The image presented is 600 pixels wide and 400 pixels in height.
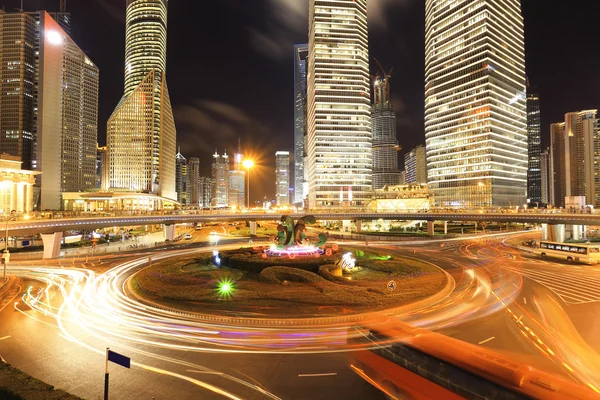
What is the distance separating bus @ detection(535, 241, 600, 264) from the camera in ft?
136

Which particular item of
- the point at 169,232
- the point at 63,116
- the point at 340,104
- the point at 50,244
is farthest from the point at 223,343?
the point at 63,116

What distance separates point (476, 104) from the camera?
151 metres

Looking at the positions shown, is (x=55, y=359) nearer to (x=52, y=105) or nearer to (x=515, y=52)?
(x=52, y=105)

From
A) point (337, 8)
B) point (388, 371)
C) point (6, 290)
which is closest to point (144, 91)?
point (337, 8)

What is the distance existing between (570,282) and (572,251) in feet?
48.0

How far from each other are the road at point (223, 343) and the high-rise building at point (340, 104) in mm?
135344

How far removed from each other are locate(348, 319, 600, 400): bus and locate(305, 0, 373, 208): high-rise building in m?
152

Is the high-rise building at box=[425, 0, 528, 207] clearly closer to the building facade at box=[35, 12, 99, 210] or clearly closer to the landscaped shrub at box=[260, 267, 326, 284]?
the landscaped shrub at box=[260, 267, 326, 284]

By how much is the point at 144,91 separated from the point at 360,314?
206298mm

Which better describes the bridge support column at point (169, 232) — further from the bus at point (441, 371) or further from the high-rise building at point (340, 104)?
the high-rise building at point (340, 104)

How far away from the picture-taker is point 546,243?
47.9 meters

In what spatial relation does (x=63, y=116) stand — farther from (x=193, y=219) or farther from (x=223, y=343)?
(x=223, y=343)

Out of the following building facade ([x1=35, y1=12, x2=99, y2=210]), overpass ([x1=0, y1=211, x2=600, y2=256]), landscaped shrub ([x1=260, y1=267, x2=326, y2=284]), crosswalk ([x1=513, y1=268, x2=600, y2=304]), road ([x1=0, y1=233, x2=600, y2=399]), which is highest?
building facade ([x1=35, y1=12, x2=99, y2=210])

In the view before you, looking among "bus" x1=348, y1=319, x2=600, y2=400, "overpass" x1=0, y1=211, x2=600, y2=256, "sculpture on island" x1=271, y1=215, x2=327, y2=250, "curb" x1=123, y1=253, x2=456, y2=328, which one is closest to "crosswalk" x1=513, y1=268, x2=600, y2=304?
"curb" x1=123, y1=253, x2=456, y2=328
